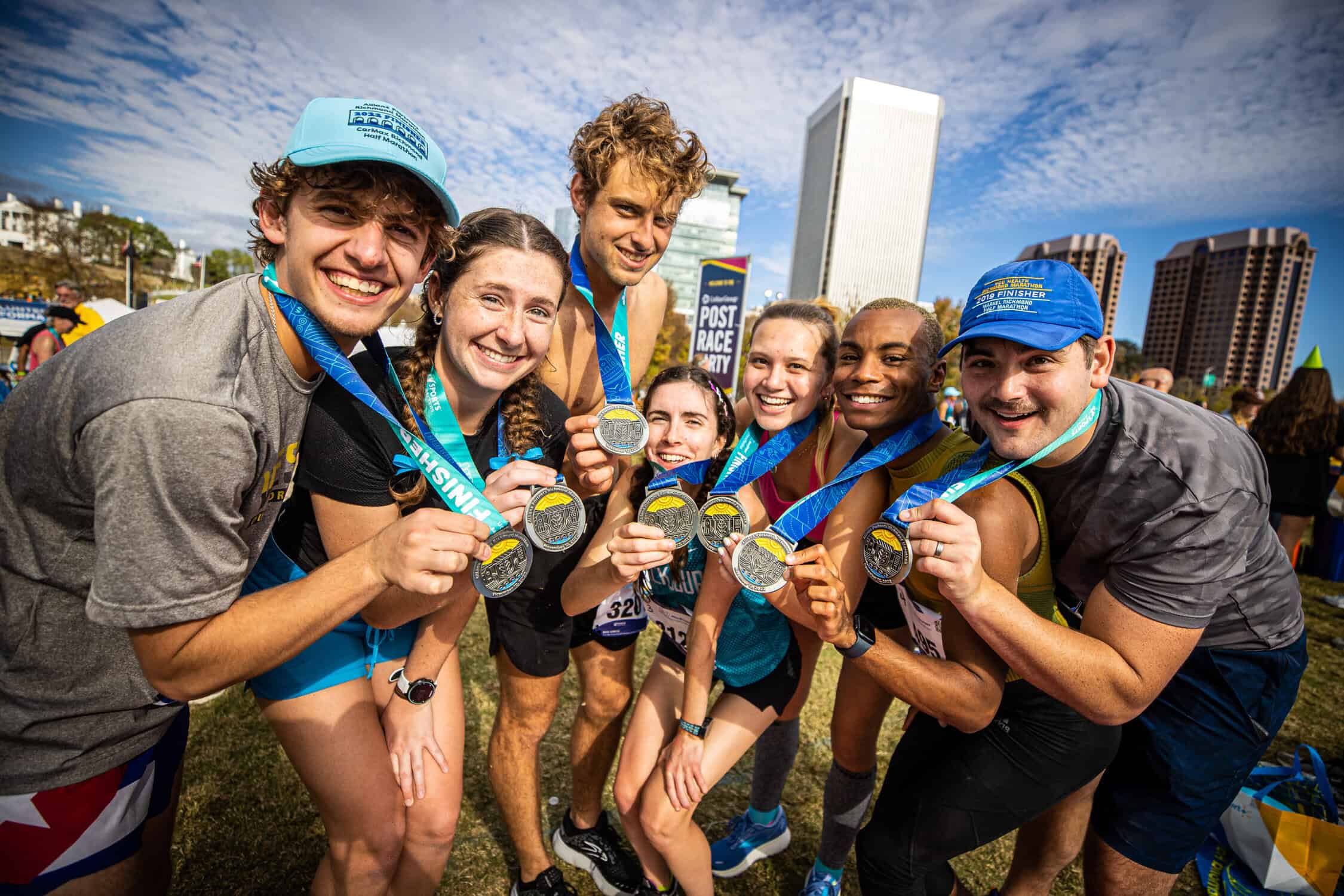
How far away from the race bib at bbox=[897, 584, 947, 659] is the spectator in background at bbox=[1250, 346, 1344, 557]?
800 cm

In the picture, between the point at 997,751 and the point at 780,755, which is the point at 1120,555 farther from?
the point at 780,755

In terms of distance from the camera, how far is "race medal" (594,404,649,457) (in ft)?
8.70

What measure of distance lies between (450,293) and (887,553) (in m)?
2.14

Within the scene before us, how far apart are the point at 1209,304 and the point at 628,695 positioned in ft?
314

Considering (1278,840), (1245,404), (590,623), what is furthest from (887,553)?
(1245,404)

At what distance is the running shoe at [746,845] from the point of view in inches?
136

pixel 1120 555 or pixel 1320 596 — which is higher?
pixel 1120 555

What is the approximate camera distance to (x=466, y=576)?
257 centimetres

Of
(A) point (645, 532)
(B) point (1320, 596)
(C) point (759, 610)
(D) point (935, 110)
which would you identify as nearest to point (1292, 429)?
(B) point (1320, 596)

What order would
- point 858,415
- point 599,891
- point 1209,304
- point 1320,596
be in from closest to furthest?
point 858,415, point 599,891, point 1320,596, point 1209,304

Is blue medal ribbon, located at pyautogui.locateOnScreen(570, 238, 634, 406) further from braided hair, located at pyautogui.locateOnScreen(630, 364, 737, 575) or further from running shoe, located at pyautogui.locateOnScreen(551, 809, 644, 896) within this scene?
running shoe, located at pyautogui.locateOnScreen(551, 809, 644, 896)

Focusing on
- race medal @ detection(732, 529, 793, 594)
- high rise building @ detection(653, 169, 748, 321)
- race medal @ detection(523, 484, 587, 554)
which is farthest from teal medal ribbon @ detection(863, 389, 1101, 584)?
high rise building @ detection(653, 169, 748, 321)

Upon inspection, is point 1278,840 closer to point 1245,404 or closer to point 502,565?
point 502,565

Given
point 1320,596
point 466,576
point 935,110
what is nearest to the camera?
point 466,576
